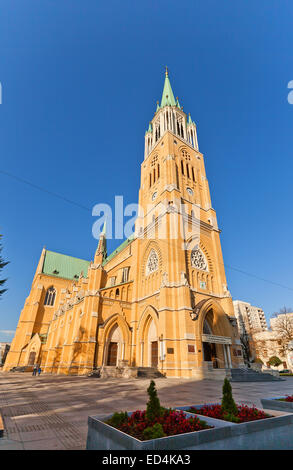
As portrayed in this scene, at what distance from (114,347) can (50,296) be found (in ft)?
103

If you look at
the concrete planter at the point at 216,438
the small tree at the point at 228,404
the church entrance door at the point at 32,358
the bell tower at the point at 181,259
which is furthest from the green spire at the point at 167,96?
the church entrance door at the point at 32,358

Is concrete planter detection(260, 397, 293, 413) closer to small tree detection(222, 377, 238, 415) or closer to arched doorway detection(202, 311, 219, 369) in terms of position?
small tree detection(222, 377, 238, 415)

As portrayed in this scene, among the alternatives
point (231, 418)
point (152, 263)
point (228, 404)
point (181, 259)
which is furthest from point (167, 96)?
point (231, 418)

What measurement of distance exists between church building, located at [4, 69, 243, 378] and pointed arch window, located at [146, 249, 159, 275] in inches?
5.4

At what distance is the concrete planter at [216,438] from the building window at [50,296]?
53011 mm

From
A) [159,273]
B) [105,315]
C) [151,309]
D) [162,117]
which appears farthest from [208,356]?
[162,117]

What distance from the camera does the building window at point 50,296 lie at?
169 feet

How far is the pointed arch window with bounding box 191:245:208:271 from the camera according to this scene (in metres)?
28.6

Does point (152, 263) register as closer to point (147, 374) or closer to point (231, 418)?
point (147, 374)

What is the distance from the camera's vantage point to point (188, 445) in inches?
130

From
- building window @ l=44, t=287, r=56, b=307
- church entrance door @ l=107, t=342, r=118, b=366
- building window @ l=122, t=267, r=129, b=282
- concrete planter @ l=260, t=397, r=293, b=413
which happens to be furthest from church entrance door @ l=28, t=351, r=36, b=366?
concrete planter @ l=260, t=397, r=293, b=413

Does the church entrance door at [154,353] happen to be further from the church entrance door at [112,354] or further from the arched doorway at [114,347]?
the church entrance door at [112,354]
